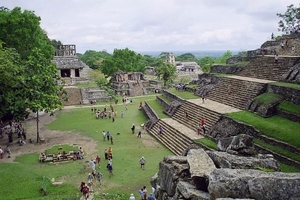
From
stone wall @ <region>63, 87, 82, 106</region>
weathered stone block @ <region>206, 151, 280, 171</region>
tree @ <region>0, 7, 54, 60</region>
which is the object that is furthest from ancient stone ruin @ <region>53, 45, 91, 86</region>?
weathered stone block @ <region>206, 151, 280, 171</region>

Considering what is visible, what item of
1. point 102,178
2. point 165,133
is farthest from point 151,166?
point 165,133

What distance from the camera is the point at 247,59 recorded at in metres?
35.8

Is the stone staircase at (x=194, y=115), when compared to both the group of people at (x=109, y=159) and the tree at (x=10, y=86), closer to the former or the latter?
the group of people at (x=109, y=159)

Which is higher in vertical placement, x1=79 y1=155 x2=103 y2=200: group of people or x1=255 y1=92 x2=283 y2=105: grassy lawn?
x1=255 y1=92 x2=283 y2=105: grassy lawn

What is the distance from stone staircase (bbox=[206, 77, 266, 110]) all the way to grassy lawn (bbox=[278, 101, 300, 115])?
10.5 feet

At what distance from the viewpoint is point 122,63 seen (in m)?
60.1

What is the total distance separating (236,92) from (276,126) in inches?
354

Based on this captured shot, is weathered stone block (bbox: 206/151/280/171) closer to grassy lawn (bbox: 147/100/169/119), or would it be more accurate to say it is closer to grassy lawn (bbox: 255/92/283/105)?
grassy lawn (bbox: 255/92/283/105)

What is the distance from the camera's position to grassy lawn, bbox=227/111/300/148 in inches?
688

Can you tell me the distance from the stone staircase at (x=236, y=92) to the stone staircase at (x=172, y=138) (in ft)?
17.5

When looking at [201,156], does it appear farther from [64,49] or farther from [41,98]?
[64,49]

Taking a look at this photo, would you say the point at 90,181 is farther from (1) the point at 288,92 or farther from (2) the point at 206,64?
(2) the point at 206,64

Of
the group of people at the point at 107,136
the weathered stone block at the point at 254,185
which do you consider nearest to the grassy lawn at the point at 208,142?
the group of people at the point at 107,136

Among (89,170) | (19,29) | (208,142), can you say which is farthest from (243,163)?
(19,29)
